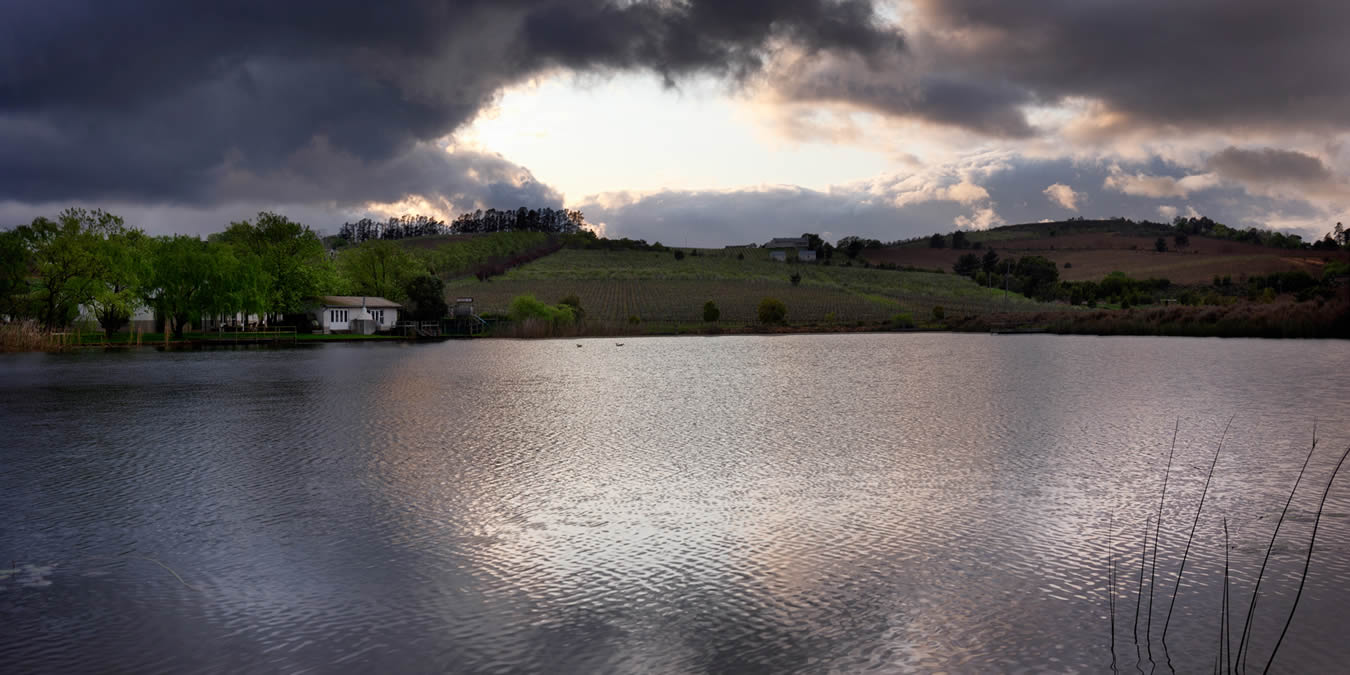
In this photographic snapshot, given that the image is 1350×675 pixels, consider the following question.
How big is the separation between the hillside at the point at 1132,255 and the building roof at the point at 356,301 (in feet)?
354

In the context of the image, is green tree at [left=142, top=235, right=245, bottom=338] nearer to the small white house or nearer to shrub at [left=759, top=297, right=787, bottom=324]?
the small white house

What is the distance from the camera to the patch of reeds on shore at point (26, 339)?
181 feet

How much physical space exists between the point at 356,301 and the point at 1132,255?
436ft

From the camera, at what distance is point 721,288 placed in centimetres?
12912

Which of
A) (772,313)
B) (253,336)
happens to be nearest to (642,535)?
(253,336)

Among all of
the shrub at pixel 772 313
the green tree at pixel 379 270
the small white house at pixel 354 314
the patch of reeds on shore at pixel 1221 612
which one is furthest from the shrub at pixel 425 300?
the patch of reeds on shore at pixel 1221 612

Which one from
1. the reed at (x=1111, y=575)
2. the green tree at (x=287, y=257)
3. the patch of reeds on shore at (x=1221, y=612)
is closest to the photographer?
the patch of reeds on shore at (x=1221, y=612)

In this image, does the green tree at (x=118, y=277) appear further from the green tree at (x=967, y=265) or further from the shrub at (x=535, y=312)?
the green tree at (x=967, y=265)

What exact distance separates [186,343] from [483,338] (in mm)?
26469

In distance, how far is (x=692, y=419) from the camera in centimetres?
2173

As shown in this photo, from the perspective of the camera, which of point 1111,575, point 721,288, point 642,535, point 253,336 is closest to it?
point 1111,575

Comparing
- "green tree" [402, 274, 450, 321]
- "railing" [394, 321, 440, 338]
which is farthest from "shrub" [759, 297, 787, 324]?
"railing" [394, 321, 440, 338]

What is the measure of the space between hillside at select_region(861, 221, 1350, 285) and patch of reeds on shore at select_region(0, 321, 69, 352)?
12965 centimetres

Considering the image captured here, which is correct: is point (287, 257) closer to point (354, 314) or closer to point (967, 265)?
point (354, 314)
